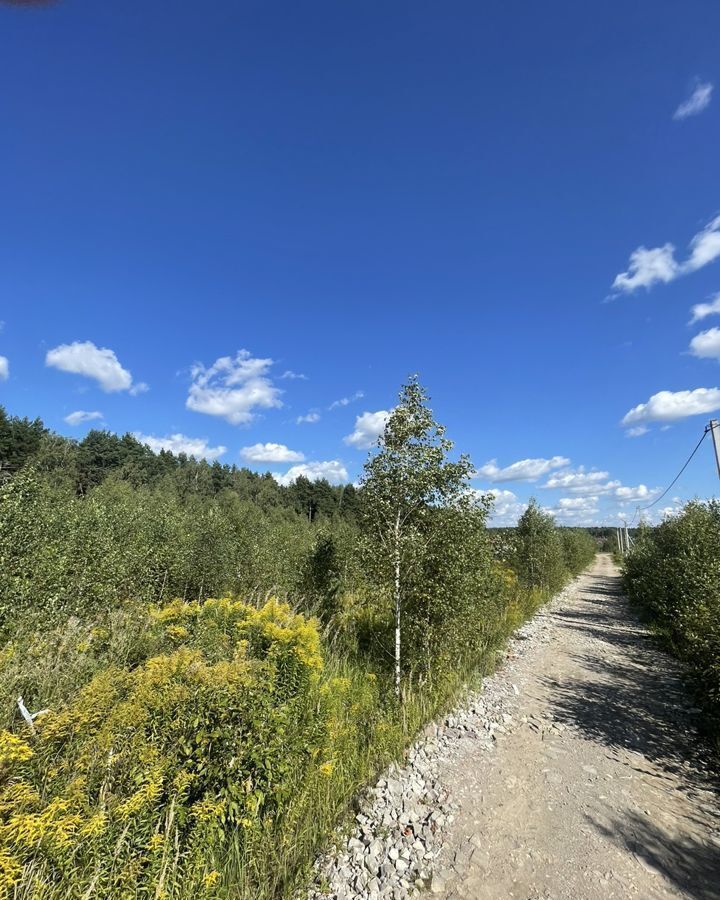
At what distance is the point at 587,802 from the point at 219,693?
14.9 feet

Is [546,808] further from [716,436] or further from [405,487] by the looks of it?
[716,436]

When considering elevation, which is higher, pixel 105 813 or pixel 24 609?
pixel 24 609

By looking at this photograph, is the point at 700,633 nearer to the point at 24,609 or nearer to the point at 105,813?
the point at 105,813

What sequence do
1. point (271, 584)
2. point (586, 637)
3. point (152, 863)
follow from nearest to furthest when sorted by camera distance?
1. point (152, 863)
2. point (586, 637)
3. point (271, 584)

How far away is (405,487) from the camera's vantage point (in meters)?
8.77

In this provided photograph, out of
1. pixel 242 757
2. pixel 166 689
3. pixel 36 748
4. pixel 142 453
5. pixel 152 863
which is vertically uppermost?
pixel 142 453

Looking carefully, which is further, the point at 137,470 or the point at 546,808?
the point at 137,470

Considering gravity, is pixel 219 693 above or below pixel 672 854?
above

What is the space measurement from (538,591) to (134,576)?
62.6 feet

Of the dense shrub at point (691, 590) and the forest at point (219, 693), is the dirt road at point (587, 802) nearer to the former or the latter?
the dense shrub at point (691, 590)

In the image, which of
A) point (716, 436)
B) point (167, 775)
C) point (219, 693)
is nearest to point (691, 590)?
point (716, 436)

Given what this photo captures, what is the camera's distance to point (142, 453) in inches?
3570

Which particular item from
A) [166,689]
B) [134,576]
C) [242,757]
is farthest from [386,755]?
[134,576]

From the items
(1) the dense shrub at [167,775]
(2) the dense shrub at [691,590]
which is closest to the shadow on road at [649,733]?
(2) the dense shrub at [691,590]
